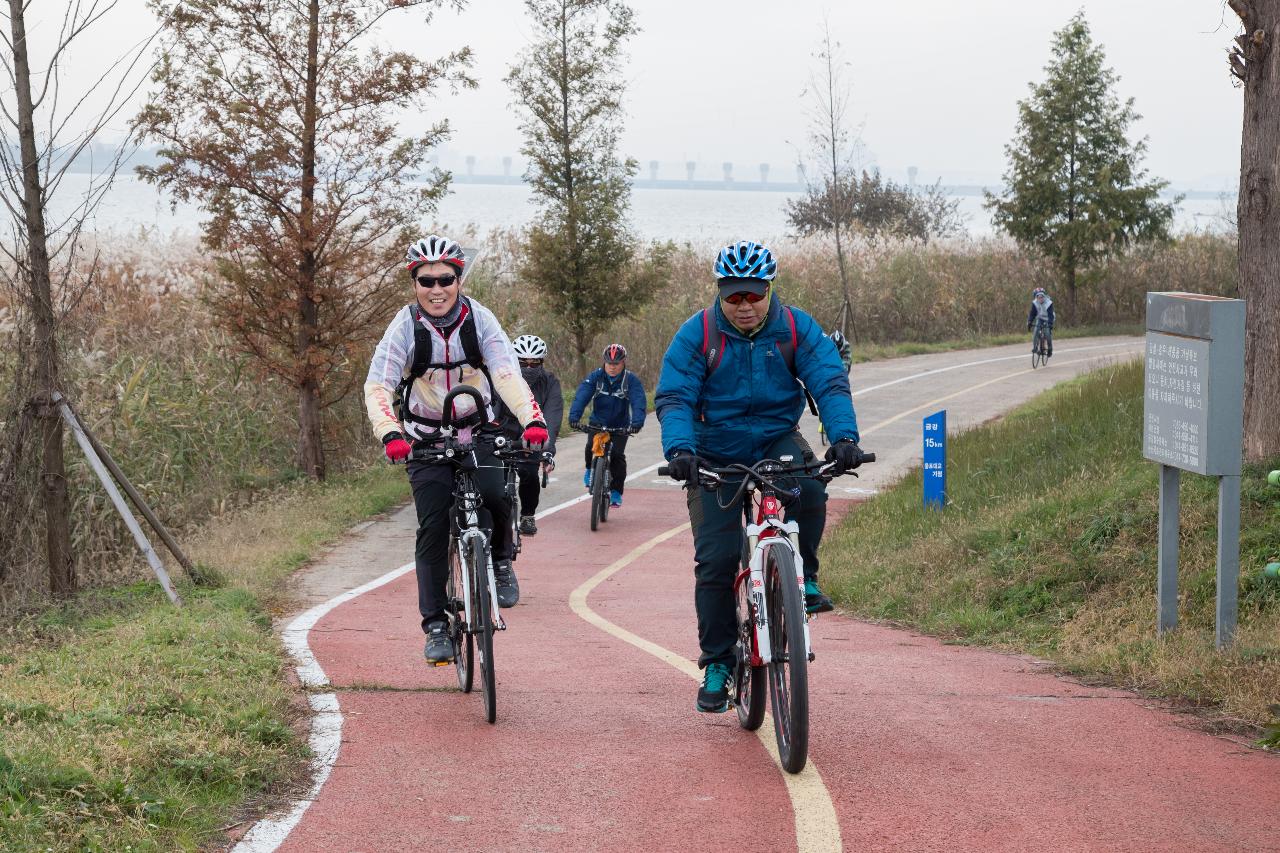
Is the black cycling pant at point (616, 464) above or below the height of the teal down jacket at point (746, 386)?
below

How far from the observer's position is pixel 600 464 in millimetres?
16000

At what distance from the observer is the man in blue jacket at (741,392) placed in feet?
20.2

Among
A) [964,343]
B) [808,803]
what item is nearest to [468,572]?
[808,803]

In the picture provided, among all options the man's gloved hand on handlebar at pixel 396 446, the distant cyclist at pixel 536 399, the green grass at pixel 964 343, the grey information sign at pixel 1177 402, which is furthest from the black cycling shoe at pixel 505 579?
the green grass at pixel 964 343

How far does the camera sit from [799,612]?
563 centimetres

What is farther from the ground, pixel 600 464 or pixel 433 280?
pixel 433 280

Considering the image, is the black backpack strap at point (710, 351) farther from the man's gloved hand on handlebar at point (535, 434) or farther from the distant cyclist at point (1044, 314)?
the distant cyclist at point (1044, 314)

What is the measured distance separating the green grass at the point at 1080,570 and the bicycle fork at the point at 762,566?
8.42 ft

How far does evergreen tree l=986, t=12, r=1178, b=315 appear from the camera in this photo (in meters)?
43.2

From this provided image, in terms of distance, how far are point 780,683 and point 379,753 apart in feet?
5.74

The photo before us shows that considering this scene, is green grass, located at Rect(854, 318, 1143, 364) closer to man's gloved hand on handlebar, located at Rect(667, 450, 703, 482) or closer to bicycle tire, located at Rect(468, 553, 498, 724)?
bicycle tire, located at Rect(468, 553, 498, 724)

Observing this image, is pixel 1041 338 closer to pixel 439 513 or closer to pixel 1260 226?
pixel 1260 226

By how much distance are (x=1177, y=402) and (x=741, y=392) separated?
131 inches

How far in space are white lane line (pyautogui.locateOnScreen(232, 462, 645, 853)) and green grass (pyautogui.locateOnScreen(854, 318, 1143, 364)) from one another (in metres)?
27.8
